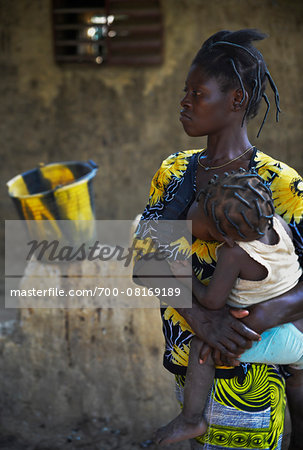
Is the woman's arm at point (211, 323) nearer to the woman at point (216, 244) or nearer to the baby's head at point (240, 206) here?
the woman at point (216, 244)

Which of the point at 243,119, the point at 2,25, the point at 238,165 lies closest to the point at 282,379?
the point at 238,165

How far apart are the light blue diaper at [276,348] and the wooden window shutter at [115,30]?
434cm

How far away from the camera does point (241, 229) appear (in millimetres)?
1533

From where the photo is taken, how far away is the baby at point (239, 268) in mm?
1527

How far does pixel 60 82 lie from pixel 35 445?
369 centimetres

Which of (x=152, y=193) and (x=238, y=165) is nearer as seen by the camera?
(x=238, y=165)

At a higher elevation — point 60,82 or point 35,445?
point 60,82

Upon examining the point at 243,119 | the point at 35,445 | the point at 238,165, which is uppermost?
the point at 243,119

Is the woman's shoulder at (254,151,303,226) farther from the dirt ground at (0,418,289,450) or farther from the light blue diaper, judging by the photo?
the dirt ground at (0,418,289,450)

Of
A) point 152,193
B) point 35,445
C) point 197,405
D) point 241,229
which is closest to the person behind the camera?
point 241,229

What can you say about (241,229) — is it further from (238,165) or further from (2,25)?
(2,25)

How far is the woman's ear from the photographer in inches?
65.7

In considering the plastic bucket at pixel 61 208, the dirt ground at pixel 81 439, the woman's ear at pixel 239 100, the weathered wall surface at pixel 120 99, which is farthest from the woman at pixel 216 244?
the weathered wall surface at pixel 120 99

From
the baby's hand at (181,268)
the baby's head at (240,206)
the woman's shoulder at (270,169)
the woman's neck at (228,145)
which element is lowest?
the baby's hand at (181,268)
